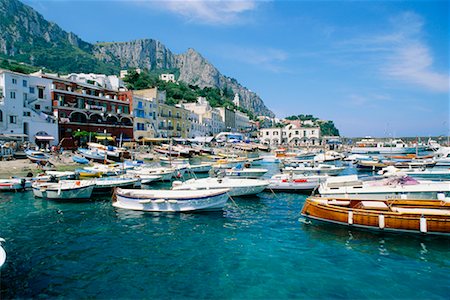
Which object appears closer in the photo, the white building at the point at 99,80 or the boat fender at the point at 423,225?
the boat fender at the point at 423,225

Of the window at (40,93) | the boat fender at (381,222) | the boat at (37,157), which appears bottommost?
the boat fender at (381,222)

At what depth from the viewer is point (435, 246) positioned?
1316 cm

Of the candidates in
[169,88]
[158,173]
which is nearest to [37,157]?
[158,173]

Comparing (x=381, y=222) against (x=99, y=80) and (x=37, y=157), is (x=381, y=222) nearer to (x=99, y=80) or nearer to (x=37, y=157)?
(x=37, y=157)

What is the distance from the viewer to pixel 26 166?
120ft

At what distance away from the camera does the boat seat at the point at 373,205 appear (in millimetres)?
15946

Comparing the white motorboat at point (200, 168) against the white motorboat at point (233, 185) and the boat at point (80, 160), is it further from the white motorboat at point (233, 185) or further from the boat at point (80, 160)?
the white motorboat at point (233, 185)

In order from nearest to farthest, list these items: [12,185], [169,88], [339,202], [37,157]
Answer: [339,202], [12,185], [37,157], [169,88]

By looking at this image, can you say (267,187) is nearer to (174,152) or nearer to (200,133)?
(174,152)

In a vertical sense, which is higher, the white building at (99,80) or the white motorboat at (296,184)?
the white building at (99,80)

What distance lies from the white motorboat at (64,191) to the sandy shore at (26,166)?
11.9 metres

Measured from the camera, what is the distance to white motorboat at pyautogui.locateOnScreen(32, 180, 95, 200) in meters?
22.6

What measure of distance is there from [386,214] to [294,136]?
10930cm

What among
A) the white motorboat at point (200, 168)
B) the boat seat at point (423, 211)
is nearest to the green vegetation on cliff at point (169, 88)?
the white motorboat at point (200, 168)
